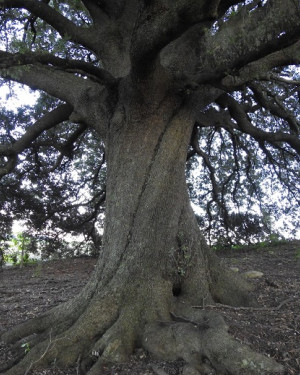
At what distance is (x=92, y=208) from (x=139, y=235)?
6266 millimetres

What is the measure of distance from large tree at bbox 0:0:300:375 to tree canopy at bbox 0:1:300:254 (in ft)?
0.06

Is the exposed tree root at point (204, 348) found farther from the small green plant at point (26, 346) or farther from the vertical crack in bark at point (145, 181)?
the small green plant at point (26, 346)

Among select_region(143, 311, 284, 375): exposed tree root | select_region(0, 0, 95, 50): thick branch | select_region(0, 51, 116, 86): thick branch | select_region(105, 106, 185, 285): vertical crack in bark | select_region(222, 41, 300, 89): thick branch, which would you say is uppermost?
select_region(0, 0, 95, 50): thick branch

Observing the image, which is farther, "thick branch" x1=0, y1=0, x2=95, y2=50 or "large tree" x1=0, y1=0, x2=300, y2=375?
"thick branch" x1=0, y1=0, x2=95, y2=50

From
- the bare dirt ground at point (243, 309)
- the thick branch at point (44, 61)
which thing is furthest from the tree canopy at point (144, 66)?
the bare dirt ground at point (243, 309)

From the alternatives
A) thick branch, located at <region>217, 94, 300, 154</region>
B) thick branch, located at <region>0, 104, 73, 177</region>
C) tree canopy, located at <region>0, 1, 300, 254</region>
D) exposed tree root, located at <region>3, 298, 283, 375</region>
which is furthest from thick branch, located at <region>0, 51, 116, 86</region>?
thick branch, located at <region>217, 94, 300, 154</region>

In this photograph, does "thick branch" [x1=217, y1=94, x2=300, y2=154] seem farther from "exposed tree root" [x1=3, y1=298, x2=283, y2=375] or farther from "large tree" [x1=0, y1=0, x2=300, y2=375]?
"exposed tree root" [x1=3, y1=298, x2=283, y2=375]

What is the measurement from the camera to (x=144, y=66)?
12.6 ft

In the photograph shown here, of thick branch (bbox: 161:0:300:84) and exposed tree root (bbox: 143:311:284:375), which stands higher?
thick branch (bbox: 161:0:300:84)

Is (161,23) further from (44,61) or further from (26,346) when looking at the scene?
(26,346)

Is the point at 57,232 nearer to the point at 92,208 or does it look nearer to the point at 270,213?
the point at 92,208

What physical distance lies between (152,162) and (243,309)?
1849 mm

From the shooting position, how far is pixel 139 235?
385 cm

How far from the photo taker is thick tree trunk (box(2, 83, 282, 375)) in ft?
10.3
